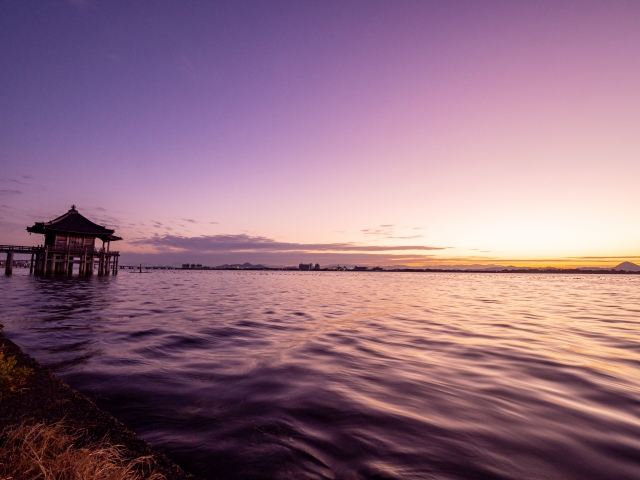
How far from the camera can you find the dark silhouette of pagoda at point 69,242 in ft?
150

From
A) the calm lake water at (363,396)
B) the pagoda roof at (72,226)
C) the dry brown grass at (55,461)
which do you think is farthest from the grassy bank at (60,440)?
the pagoda roof at (72,226)

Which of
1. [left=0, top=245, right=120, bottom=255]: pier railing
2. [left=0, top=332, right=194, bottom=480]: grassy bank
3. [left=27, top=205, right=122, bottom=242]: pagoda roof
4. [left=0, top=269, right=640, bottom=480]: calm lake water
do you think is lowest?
[left=0, top=269, right=640, bottom=480]: calm lake water

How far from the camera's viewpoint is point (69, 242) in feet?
154

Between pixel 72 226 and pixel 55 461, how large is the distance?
55.5 metres

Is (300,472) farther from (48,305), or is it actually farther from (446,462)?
(48,305)

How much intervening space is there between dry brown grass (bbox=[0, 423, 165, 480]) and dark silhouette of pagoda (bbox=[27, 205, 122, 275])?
5233 cm

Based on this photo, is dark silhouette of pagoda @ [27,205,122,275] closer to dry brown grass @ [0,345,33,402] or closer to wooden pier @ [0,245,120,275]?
wooden pier @ [0,245,120,275]

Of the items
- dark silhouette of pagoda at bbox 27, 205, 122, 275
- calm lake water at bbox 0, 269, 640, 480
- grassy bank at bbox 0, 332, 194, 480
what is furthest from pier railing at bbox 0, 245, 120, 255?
grassy bank at bbox 0, 332, 194, 480

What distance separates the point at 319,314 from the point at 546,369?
447 inches

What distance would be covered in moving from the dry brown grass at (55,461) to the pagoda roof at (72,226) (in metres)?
52.3

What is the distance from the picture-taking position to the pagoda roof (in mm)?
44594

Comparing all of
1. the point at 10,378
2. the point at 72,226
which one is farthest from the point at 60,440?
the point at 72,226

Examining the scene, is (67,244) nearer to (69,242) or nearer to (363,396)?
(69,242)

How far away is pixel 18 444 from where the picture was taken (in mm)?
2898
